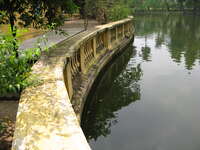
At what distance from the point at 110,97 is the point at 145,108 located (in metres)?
1.11

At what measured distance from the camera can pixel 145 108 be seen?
18.3 feet

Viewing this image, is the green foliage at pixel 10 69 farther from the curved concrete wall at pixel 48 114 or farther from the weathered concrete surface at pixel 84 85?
the weathered concrete surface at pixel 84 85

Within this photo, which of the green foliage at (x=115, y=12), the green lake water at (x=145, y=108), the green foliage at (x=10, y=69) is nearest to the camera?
the green foliage at (x=10, y=69)

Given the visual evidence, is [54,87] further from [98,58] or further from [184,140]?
[98,58]

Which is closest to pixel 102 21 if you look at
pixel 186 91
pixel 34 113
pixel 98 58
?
pixel 98 58

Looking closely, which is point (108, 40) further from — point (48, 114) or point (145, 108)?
point (48, 114)

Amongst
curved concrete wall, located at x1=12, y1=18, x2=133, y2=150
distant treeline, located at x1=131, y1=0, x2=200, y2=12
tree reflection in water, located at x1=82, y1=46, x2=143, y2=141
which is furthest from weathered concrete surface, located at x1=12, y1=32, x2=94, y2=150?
distant treeline, located at x1=131, y1=0, x2=200, y2=12

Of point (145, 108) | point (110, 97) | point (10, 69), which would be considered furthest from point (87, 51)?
point (10, 69)

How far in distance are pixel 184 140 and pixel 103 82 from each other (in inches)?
140

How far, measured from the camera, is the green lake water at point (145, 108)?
432 centimetres

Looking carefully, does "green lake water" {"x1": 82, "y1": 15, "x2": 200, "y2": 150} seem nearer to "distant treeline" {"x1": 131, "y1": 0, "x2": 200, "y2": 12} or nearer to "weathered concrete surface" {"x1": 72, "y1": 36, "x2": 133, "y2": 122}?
"weathered concrete surface" {"x1": 72, "y1": 36, "x2": 133, "y2": 122}

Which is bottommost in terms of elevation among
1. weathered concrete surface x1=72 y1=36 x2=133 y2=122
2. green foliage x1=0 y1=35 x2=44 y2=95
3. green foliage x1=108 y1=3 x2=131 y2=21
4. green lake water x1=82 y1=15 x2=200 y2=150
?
green lake water x1=82 y1=15 x2=200 y2=150

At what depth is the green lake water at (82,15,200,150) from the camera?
432 cm

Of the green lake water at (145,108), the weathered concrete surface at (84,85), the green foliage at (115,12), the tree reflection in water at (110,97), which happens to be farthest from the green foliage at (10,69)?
the green foliage at (115,12)
